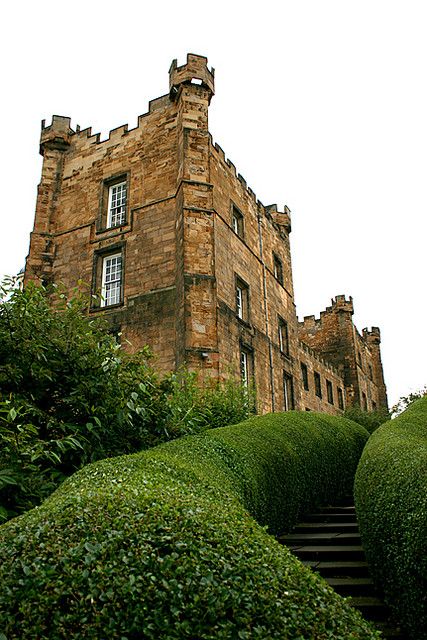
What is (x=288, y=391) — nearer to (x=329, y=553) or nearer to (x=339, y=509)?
(x=339, y=509)

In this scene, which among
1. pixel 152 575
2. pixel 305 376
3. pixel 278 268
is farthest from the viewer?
pixel 305 376

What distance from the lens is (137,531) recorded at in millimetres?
2891

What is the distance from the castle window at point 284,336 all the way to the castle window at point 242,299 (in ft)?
11.8

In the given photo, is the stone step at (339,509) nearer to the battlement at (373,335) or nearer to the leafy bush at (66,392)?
the leafy bush at (66,392)

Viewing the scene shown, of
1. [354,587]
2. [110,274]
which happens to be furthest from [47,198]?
[354,587]

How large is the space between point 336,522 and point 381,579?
3578 mm

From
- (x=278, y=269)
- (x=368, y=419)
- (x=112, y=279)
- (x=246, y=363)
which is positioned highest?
(x=278, y=269)

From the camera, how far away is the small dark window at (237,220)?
19797mm

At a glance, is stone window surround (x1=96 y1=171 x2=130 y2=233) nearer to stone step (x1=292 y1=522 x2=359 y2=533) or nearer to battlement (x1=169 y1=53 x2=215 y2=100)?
battlement (x1=169 y1=53 x2=215 y2=100)

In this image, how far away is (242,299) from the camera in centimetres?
1945

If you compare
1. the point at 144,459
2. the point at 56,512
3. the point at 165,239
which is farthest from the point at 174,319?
the point at 56,512

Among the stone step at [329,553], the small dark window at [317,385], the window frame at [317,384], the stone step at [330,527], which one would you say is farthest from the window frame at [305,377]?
the stone step at [329,553]

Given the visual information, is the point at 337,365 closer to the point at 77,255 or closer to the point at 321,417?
the point at 77,255

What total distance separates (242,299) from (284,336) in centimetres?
421
